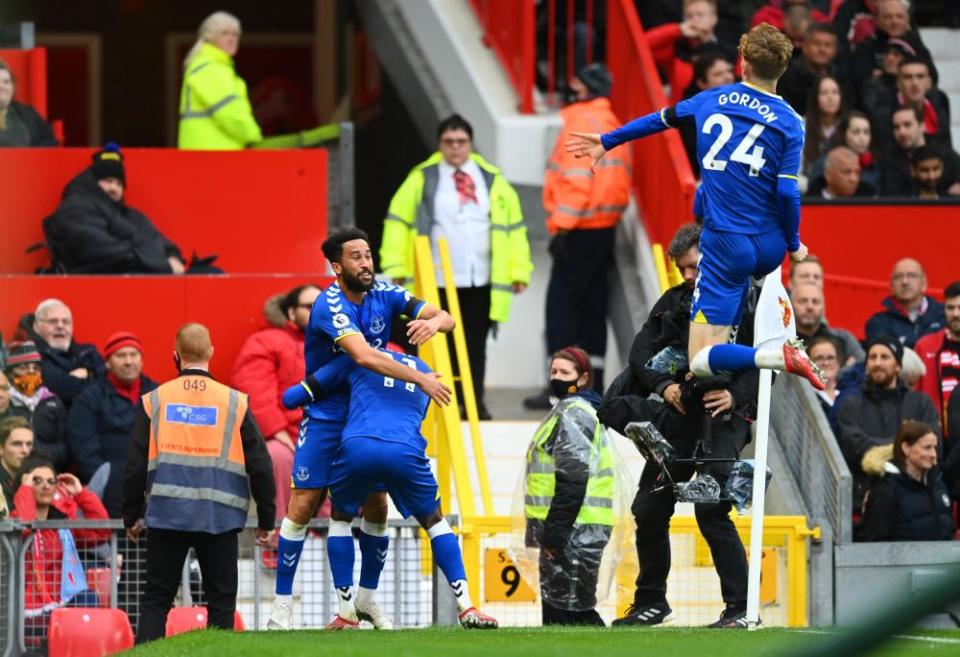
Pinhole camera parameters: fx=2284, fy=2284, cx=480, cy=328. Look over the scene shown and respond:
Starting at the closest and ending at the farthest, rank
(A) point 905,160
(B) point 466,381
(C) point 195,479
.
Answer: (C) point 195,479 < (B) point 466,381 < (A) point 905,160

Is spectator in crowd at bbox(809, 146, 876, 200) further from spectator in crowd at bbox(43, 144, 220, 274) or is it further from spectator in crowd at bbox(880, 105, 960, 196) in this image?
spectator in crowd at bbox(43, 144, 220, 274)

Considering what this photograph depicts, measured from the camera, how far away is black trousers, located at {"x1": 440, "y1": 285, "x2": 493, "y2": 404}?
15555 mm

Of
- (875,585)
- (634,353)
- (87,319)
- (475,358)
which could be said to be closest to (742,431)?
(634,353)

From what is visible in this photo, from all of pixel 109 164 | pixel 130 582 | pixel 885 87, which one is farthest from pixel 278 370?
pixel 885 87

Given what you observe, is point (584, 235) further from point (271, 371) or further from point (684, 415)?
point (684, 415)

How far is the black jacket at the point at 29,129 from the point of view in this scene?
16.5 m

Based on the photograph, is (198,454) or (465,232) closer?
(198,454)

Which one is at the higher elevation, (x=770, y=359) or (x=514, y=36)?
(x=514, y=36)

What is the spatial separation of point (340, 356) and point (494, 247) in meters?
5.08

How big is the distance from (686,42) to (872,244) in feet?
7.49

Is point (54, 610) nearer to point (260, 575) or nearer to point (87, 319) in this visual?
point (260, 575)

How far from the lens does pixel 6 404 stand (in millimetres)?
13383

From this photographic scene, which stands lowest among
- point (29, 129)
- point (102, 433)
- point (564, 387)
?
point (102, 433)

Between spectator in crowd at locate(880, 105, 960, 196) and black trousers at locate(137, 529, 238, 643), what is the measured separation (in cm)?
724
